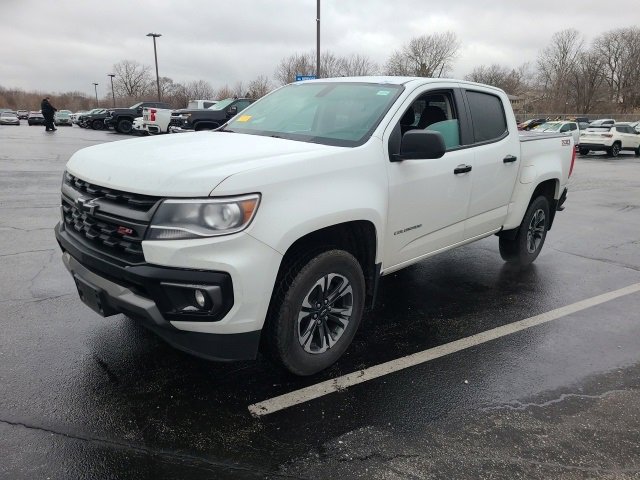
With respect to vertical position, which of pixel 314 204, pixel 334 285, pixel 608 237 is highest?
pixel 314 204

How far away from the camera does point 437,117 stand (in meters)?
4.38

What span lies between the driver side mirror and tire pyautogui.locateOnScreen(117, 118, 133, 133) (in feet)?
94.5

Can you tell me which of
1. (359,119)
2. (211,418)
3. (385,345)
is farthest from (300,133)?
(211,418)

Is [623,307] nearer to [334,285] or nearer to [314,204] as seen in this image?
[334,285]

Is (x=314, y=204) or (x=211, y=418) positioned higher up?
(x=314, y=204)

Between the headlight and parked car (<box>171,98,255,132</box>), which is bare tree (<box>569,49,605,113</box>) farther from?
the headlight

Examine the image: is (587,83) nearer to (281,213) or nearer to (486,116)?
(486,116)

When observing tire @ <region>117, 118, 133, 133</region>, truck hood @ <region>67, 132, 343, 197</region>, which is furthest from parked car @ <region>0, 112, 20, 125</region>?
truck hood @ <region>67, 132, 343, 197</region>

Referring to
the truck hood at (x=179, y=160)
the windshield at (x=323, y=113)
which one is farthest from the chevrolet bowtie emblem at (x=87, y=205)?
the windshield at (x=323, y=113)

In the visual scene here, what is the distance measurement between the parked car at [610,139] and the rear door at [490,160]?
23011mm

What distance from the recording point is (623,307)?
4.68 meters

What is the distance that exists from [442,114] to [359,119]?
112 cm

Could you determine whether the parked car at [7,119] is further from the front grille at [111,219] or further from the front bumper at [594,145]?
the front grille at [111,219]

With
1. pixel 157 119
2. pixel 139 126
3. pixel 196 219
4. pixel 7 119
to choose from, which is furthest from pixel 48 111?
pixel 196 219
